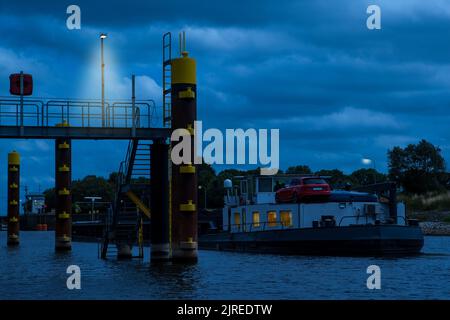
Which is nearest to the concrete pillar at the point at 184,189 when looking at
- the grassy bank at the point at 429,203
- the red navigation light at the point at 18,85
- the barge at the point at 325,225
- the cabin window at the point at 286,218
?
the red navigation light at the point at 18,85

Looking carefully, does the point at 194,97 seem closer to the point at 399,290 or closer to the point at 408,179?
the point at 399,290

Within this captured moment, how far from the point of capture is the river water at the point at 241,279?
105 ft

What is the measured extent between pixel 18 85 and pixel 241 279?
53.5ft

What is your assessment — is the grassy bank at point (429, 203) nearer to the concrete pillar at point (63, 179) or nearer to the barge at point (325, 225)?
the barge at point (325, 225)

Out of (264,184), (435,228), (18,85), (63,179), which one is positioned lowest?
(435,228)

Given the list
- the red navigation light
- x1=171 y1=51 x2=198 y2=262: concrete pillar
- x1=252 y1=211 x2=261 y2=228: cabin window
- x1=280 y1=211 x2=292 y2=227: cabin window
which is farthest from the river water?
the red navigation light

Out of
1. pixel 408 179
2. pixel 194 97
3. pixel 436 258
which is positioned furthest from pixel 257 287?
pixel 408 179

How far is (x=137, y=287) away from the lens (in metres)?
34.4

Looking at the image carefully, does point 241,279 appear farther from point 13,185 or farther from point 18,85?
point 13,185

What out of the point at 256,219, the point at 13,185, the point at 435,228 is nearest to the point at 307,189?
the point at 256,219

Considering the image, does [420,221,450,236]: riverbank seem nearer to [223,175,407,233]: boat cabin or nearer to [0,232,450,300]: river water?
[223,175,407,233]: boat cabin

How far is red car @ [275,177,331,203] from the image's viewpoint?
57219 mm

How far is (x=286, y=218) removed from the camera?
58.0 meters
